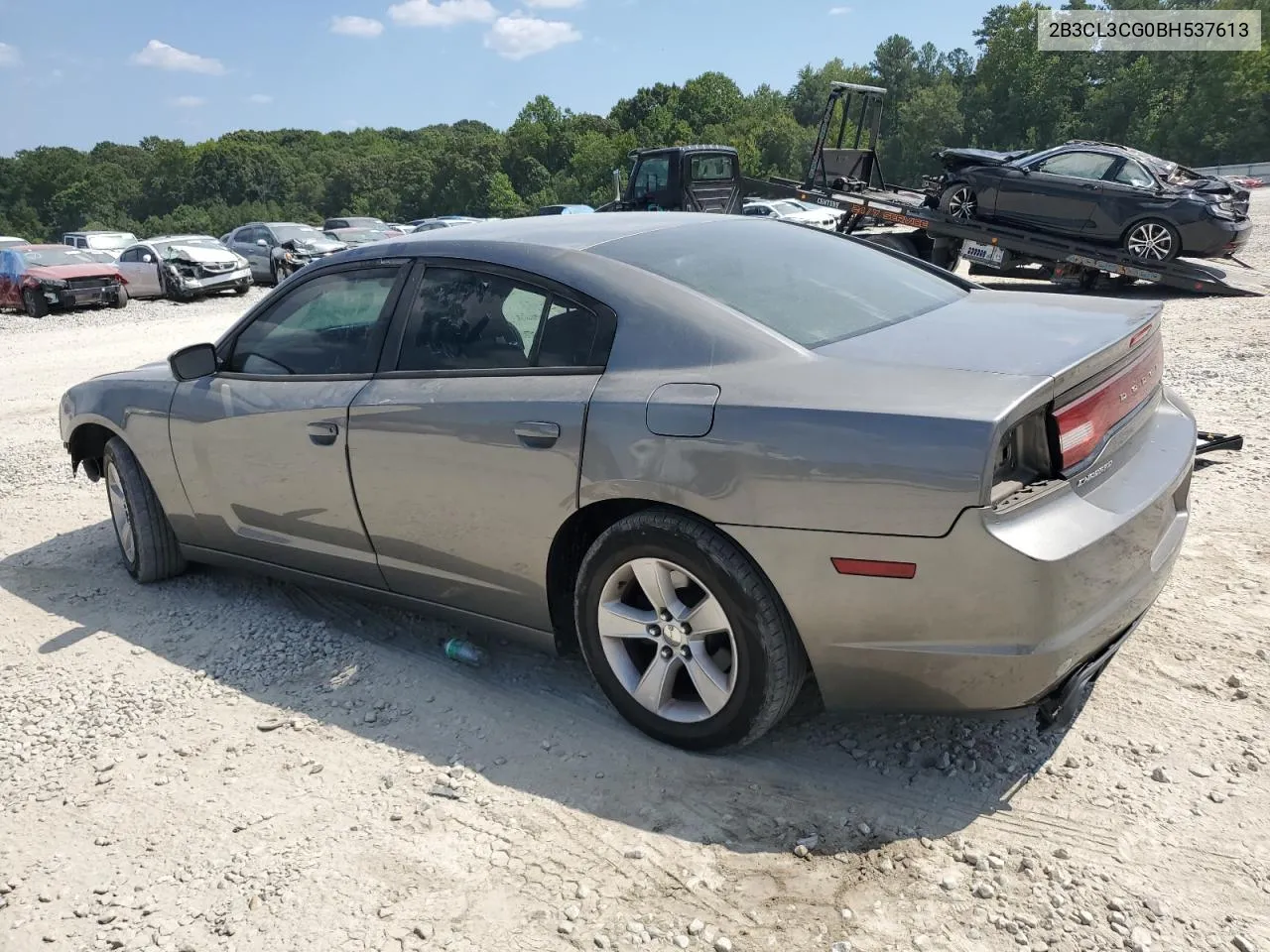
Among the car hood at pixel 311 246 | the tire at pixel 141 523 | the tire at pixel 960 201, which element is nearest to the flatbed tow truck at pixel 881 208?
the tire at pixel 960 201

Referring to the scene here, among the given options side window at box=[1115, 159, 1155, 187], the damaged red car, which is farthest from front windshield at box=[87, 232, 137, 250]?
side window at box=[1115, 159, 1155, 187]

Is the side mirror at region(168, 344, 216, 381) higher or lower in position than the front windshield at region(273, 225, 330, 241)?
lower

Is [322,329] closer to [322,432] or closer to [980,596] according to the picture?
[322,432]

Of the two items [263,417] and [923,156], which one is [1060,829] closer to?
[263,417]

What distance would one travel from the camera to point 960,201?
1483 cm

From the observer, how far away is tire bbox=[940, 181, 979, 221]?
1469 centimetres

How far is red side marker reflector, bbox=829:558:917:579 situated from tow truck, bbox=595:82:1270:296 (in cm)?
981

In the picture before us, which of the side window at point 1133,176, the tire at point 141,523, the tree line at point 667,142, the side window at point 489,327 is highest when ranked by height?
the tree line at point 667,142

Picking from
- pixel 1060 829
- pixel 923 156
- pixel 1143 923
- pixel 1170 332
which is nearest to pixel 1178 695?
pixel 1060 829

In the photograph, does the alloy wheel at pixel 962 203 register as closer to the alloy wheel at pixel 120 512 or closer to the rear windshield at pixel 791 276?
the rear windshield at pixel 791 276

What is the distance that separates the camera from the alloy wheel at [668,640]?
2.81 meters

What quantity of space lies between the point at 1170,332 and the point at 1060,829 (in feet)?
29.1

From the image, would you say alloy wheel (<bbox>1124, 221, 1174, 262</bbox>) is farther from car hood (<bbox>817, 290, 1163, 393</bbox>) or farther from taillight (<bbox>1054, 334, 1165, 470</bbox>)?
taillight (<bbox>1054, 334, 1165, 470</bbox>)

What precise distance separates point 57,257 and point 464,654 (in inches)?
807
